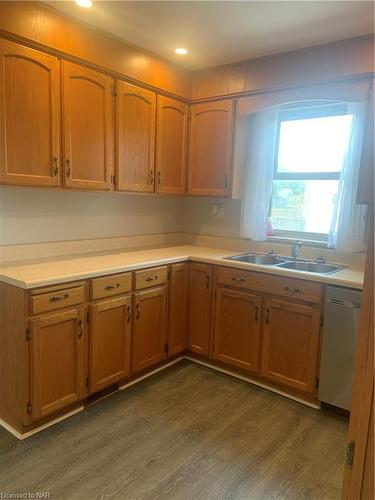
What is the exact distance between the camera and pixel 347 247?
9.22ft

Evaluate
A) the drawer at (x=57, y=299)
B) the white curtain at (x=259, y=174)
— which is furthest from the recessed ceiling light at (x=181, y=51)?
the drawer at (x=57, y=299)

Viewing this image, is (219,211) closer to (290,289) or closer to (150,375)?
(290,289)

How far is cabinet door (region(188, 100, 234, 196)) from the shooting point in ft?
→ 10.5

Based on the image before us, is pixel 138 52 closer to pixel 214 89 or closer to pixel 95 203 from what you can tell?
pixel 214 89

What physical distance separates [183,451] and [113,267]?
3.93 ft

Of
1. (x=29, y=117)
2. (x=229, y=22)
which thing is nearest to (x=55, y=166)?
(x=29, y=117)

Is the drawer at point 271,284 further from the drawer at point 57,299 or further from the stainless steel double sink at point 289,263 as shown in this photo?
the drawer at point 57,299

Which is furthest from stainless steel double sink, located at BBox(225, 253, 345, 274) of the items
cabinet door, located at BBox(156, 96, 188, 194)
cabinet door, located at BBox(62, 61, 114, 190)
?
cabinet door, located at BBox(62, 61, 114, 190)

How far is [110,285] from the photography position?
246cm

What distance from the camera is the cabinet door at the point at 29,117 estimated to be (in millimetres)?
2145

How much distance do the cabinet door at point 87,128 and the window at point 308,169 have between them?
1.52 m

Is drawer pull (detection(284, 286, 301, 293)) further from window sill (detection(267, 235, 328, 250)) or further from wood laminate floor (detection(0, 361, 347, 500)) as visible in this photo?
wood laminate floor (detection(0, 361, 347, 500))

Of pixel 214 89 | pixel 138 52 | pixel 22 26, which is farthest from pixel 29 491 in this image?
pixel 214 89

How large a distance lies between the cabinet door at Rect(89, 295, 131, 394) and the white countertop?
0.24 m
